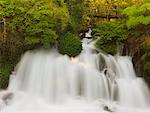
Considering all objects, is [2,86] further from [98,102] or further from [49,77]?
[98,102]

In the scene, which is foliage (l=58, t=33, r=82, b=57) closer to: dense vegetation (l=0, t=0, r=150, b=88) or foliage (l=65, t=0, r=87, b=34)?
dense vegetation (l=0, t=0, r=150, b=88)

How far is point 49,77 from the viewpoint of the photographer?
37.0 ft

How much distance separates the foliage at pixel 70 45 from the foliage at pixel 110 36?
868 mm

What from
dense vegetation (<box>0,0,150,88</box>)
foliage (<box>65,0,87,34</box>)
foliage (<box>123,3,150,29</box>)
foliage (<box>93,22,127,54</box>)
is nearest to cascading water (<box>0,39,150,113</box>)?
dense vegetation (<box>0,0,150,88</box>)

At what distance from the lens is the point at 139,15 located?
12.5 m

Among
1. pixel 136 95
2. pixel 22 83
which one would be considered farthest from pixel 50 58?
pixel 136 95

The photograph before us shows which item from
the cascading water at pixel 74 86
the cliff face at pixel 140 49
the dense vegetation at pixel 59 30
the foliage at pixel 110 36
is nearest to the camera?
the cascading water at pixel 74 86

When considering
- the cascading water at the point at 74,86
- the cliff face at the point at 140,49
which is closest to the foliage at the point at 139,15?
the cliff face at the point at 140,49

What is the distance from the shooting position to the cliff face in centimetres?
1190

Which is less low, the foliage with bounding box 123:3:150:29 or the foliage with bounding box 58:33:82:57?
the foliage with bounding box 123:3:150:29

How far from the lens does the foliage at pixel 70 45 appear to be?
12048 mm

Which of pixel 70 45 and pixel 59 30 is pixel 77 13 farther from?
pixel 70 45

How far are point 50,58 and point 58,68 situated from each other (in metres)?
0.49

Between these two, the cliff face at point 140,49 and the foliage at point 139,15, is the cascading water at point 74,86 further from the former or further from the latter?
the foliage at point 139,15
